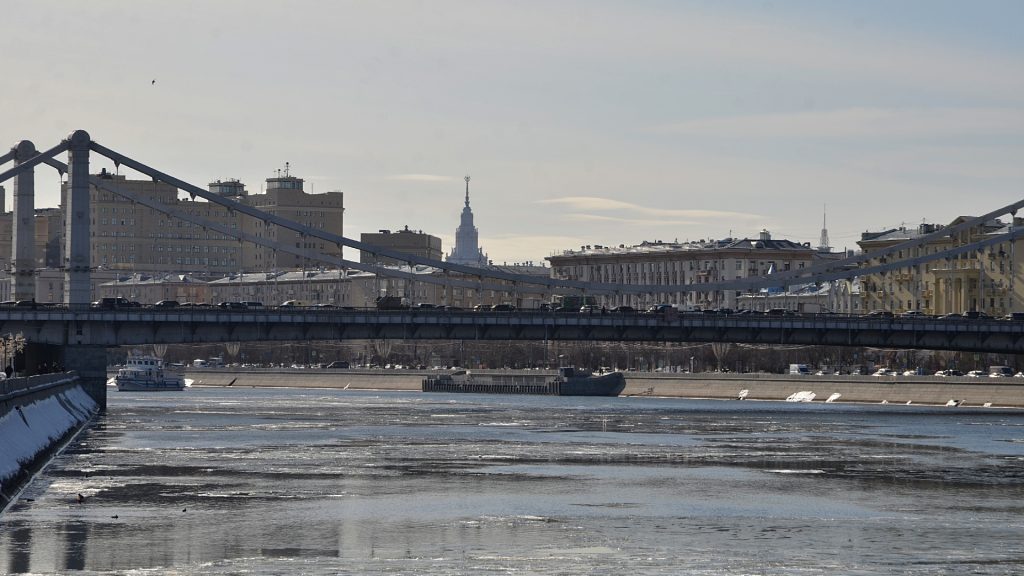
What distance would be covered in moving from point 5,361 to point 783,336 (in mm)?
67870

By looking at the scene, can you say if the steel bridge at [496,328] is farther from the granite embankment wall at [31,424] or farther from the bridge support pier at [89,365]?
the granite embankment wall at [31,424]

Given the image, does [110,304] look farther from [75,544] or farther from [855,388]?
[75,544]

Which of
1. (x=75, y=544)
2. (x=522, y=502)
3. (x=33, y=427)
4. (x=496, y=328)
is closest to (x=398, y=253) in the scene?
(x=496, y=328)

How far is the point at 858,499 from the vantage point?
64062mm

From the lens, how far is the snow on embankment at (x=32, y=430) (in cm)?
6490

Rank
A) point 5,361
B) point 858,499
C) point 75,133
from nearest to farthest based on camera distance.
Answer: point 858,499 → point 75,133 → point 5,361

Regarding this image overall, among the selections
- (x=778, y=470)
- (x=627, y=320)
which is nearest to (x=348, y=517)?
(x=778, y=470)

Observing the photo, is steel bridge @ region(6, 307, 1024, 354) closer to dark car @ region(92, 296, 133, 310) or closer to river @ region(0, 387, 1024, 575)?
dark car @ region(92, 296, 133, 310)

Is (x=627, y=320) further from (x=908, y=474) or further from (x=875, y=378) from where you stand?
(x=908, y=474)

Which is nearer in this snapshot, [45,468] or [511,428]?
[45,468]

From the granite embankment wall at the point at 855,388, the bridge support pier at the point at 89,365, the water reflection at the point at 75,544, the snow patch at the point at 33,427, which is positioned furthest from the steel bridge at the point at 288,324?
the water reflection at the point at 75,544

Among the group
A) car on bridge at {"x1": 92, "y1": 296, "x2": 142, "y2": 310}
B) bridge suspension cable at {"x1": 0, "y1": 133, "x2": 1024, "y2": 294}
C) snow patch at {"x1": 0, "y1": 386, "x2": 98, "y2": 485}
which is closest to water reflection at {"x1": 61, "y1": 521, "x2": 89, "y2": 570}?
snow patch at {"x1": 0, "y1": 386, "x2": 98, "y2": 485}

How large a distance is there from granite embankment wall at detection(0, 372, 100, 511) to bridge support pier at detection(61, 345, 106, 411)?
1617 centimetres

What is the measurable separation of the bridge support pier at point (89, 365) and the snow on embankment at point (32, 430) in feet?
51.3
